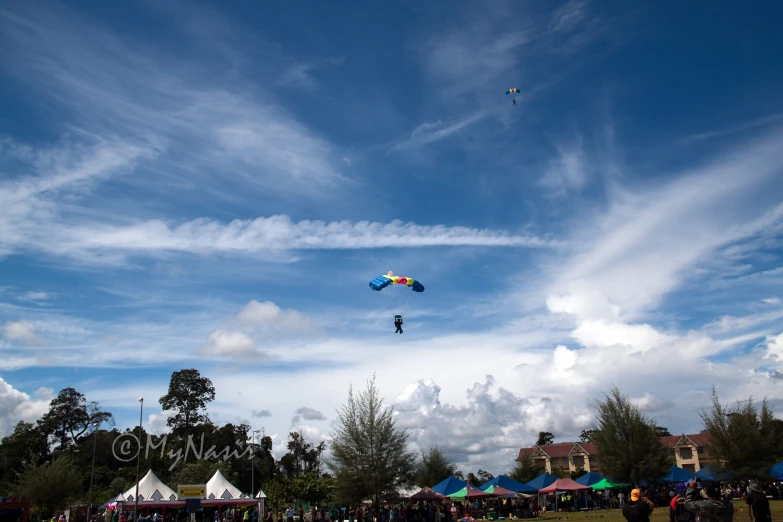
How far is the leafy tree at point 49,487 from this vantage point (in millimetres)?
42406

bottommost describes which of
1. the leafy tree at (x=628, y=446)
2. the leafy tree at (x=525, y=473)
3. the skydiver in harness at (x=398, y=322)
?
the leafy tree at (x=525, y=473)

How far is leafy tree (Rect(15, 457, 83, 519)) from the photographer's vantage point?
42406 millimetres

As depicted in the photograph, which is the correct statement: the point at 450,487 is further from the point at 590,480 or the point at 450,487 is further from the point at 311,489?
the point at 590,480

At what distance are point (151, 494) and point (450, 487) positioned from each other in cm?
2137

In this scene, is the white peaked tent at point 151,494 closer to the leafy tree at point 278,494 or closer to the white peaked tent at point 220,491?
the white peaked tent at point 220,491

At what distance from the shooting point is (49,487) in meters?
42.6

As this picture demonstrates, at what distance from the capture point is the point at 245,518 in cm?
3431

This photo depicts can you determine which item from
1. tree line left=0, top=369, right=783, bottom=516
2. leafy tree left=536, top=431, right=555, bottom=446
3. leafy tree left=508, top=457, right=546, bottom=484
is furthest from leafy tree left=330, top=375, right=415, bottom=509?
leafy tree left=536, top=431, right=555, bottom=446

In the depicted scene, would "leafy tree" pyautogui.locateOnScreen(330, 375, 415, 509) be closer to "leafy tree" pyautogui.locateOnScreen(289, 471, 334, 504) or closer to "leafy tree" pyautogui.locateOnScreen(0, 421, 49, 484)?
"leafy tree" pyautogui.locateOnScreen(289, 471, 334, 504)

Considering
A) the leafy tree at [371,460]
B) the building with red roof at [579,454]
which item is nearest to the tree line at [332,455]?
the leafy tree at [371,460]

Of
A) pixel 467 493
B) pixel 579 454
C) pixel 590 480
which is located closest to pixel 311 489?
pixel 467 493

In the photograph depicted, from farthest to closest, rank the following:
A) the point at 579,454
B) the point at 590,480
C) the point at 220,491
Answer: the point at 579,454 → the point at 590,480 → the point at 220,491

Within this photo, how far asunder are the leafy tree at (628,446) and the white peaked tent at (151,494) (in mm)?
30024

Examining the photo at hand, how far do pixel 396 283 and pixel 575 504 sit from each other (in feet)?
94.7
